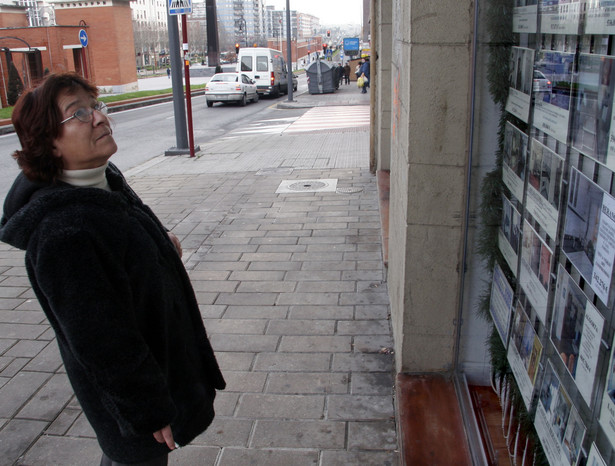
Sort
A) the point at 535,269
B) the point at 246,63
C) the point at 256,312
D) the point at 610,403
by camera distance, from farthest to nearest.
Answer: the point at 246,63 → the point at 256,312 → the point at 535,269 → the point at 610,403

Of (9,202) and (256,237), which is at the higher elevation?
(9,202)

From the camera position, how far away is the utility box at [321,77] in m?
31.4

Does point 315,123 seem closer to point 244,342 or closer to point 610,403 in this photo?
point 244,342

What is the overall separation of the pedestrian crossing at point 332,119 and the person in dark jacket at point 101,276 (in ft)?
45.7

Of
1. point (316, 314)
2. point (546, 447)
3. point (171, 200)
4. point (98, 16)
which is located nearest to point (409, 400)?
point (546, 447)

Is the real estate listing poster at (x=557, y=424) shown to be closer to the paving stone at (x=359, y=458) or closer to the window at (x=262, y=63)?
the paving stone at (x=359, y=458)

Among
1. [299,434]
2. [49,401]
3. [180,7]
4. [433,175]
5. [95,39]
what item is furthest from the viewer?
[95,39]

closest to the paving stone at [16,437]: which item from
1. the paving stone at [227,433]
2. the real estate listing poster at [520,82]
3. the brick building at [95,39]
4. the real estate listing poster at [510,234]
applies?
the paving stone at [227,433]

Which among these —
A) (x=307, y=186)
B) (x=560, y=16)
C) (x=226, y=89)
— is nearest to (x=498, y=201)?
(x=560, y=16)

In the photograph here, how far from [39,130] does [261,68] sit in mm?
30498

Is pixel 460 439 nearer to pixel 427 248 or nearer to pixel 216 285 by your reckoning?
pixel 427 248

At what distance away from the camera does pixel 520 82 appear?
7.24 ft

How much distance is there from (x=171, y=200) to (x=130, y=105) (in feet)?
74.4

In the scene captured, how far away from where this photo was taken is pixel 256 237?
616 centimetres
